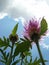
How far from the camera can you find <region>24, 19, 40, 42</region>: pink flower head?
126 cm

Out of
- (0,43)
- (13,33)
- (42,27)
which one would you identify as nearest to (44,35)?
(42,27)

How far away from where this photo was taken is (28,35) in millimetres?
1298

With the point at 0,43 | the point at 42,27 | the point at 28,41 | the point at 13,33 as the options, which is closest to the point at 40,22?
the point at 42,27

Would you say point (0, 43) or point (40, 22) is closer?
point (40, 22)

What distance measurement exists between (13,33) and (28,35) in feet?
2.96

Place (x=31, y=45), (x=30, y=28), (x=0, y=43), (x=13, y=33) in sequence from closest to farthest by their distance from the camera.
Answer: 1. (x=30, y=28)
2. (x=31, y=45)
3. (x=0, y=43)
4. (x=13, y=33)

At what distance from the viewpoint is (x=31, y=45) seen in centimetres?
136

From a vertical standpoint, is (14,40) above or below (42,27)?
above

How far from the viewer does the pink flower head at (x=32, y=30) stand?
4.12 feet

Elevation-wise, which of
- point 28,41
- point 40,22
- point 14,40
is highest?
point 14,40

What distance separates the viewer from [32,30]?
1293mm

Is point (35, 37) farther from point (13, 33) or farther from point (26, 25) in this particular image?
point (13, 33)

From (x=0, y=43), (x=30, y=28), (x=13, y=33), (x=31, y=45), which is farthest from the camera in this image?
(x=13, y=33)

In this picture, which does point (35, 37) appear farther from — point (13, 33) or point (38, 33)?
point (13, 33)
